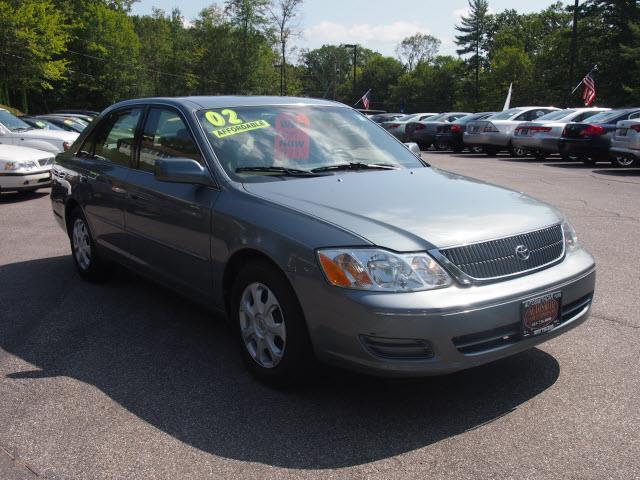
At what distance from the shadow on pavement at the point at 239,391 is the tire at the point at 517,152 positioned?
17.6 m

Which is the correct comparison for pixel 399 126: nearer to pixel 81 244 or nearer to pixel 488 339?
pixel 81 244

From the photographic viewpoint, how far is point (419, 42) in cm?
12181

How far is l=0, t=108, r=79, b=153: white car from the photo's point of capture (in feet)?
49.3

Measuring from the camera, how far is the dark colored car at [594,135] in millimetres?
16672

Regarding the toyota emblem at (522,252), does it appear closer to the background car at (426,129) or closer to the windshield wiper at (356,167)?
the windshield wiper at (356,167)

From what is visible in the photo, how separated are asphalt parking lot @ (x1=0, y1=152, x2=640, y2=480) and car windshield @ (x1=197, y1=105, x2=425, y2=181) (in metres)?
1.27

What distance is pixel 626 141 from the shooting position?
49.2 feet

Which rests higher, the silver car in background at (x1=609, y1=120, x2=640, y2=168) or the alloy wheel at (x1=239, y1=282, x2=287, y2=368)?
the silver car in background at (x1=609, y1=120, x2=640, y2=168)

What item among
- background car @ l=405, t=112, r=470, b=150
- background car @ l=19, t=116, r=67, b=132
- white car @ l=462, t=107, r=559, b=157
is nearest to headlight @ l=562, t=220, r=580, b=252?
background car @ l=19, t=116, r=67, b=132

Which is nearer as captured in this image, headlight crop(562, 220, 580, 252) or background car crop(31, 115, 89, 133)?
headlight crop(562, 220, 580, 252)

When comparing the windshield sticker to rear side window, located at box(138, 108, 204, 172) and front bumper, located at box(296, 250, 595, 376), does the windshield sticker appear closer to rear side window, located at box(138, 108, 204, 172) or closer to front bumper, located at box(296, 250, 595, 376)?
rear side window, located at box(138, 108, 204, 172)

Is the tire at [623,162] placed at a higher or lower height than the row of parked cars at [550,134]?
lower

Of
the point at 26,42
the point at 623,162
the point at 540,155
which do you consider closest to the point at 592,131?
the point at 623,162

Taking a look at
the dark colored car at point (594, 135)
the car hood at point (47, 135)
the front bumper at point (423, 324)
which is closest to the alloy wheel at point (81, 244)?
the front bumper at point (423, 324)
